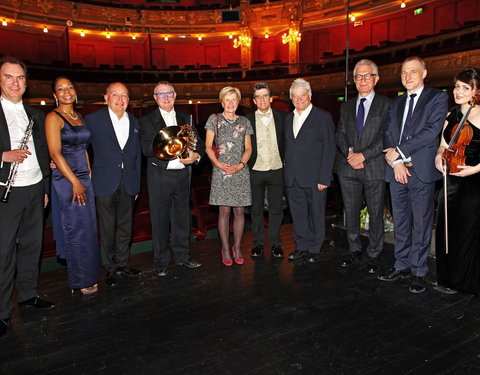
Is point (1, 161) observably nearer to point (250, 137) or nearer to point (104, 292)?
point (104, 292)

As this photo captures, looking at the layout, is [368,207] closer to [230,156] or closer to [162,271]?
[230,156]

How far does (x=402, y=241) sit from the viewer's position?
9.43 ft

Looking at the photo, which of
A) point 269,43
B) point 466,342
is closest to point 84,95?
point 269,43

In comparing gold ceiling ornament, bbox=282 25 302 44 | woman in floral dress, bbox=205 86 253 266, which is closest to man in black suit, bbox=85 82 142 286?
woman in floral dress, bbox=205 86 253 266

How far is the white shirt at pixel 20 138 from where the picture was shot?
2424 millimetres

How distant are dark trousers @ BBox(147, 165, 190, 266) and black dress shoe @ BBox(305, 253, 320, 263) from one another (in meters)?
1.09

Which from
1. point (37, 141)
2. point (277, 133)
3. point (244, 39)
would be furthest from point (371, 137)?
point (244, 39)

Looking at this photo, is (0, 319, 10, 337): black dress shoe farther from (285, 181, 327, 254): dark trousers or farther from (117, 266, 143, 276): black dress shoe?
(285, 181, 327, 254): dark trousers

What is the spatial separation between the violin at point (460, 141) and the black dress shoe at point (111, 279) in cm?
261

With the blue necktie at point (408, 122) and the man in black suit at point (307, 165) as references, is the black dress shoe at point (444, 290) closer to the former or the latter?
the man in black suit at point (307, 165)

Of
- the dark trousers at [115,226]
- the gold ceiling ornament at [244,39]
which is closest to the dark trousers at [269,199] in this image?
the dark trousers at [115,226]

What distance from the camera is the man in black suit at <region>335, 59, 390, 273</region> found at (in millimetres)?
3002

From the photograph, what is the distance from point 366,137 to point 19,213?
257 cm

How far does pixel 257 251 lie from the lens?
3590 millimetres
